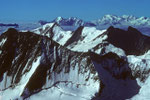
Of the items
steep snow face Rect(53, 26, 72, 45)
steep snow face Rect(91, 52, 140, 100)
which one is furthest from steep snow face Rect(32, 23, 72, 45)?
steep snow face Rect(91, 52, 140, 100)

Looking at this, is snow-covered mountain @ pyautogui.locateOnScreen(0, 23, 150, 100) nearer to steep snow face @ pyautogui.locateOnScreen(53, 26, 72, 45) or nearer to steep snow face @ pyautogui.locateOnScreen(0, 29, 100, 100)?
steep snow face @ pyautogui.locateOnScreen(0, 29, 100, 100)

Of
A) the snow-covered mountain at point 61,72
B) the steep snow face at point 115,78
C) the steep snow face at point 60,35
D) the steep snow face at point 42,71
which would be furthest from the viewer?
the steep snow face at point 60,35

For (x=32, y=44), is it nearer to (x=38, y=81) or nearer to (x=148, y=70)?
(x=38, y=81)

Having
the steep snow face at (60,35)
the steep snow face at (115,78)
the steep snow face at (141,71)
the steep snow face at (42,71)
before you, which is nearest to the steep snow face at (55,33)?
the steep snow face at (60,35)

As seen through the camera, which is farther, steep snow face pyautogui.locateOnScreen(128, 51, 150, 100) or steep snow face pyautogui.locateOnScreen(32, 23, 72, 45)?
steep snow face pyautogui.locateOnScreen(32, 23, 72, 45)

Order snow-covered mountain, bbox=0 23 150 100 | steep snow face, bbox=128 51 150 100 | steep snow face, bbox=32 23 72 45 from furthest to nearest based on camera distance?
steep snow face, bbox=32 23 72 45, steep snow face, bbox=128 51 150 100, snow-covered mountain, bbox=0 23 150 100

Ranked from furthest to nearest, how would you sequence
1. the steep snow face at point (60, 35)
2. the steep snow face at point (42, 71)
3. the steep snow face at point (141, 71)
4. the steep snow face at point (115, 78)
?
the steep snow face at point (60, 35)
the steep snow face at point (141, 71)
the steep snow face at point (115, 78)
the steep snow face at point (42, 71)

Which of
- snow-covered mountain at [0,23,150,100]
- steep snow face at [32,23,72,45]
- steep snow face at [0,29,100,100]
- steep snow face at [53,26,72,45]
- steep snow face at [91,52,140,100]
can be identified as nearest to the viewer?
steep snow face at [0,29,100,100]

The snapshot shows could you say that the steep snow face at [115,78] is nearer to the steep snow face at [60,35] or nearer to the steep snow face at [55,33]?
the steep snow face at [60,35]

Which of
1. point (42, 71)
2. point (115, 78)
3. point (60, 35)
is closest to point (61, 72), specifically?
point (42, 71)
